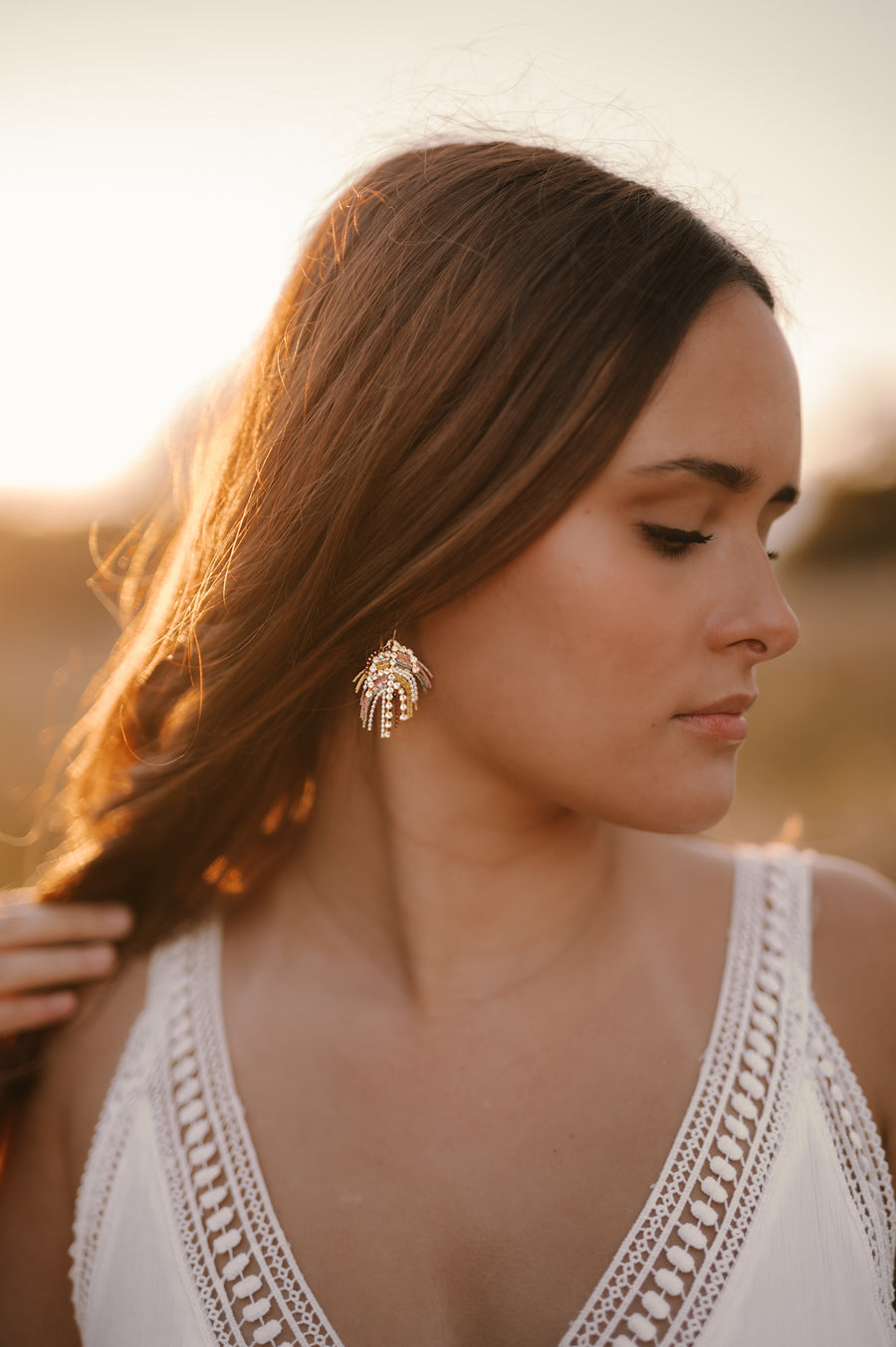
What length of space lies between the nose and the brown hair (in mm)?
310

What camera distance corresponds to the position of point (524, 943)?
1.75 meters

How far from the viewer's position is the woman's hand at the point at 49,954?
5.88ft

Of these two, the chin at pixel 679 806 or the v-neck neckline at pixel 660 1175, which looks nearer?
the v-neck neckline at pixel 660 1175

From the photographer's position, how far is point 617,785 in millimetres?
1480

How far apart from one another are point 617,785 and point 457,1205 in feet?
2.44

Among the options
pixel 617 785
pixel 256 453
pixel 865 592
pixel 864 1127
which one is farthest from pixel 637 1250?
pixel 865 592

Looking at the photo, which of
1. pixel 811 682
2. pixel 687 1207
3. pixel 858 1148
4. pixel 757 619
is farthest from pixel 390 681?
pixel 811 682

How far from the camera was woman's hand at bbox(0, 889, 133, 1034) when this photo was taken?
5.88 ft

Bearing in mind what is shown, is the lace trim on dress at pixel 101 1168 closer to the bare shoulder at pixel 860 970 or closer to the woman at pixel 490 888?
the woman at pixel 490 888

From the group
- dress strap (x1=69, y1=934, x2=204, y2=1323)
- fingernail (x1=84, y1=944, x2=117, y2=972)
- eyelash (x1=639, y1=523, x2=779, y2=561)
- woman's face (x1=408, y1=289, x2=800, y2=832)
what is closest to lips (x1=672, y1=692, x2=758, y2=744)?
woman's face (x1=408, y1=289, x2=800, y2=832)

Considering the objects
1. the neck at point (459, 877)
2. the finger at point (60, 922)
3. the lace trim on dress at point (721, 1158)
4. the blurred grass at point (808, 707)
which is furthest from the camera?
the blurred grass at point (808, 707)

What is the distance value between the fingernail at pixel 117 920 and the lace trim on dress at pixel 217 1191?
0.16m

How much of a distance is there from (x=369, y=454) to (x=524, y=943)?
0.94 metres

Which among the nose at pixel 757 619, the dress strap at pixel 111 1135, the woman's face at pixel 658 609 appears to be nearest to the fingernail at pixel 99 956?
the dress strap at pixel 111 1135
